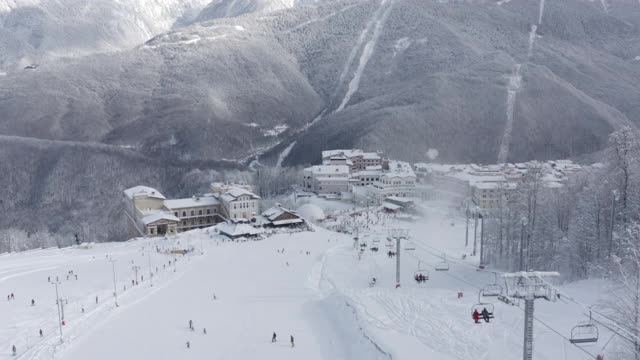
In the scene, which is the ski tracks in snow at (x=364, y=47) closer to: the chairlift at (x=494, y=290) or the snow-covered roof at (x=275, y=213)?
the snow-covered roof at (x=275, y=213)

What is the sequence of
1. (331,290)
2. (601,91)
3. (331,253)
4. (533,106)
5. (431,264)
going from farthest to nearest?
(601,91)
(533,106)
(331,253)
(431,264)
(331,290)

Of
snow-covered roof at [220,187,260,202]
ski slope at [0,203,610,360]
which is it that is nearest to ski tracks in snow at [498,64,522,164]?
snow-covered roof at [220,187,260,202]

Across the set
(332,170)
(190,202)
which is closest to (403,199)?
(332,170)

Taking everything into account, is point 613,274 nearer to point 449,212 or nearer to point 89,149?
point 449,212

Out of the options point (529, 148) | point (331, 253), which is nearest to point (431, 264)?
point (331, 253)

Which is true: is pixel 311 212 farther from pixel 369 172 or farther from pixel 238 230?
pixel 369 172

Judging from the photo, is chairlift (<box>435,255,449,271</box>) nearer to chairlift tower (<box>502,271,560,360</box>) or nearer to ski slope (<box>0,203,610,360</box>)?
ski slope (<box>0,203,610,360</box>)
